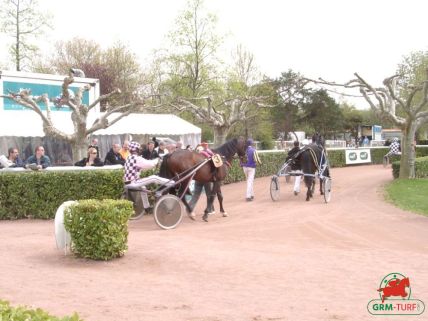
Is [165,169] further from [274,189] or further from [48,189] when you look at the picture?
[274,189]

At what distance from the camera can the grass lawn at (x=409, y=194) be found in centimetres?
1352

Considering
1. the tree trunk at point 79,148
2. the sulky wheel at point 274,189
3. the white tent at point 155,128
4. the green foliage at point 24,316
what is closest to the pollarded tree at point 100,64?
the white tent at point 155,128

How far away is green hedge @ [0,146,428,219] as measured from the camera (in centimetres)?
1184

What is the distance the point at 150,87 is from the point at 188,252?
115 feet

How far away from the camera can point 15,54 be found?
103 feet

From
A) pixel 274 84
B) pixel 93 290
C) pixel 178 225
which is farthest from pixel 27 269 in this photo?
pixel 274 84

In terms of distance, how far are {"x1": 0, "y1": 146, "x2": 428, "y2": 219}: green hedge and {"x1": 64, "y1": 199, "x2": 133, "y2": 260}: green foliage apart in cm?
420

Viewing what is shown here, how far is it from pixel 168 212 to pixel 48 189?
10.0 ft

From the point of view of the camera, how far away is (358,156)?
30.1 metres

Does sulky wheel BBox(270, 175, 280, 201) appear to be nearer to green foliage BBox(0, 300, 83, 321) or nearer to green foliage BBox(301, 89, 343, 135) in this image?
green foliage BBox(0, 300, 83, 321)

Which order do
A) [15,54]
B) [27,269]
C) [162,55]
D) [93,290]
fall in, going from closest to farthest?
[93,290] → [27,269] → [15,54] → [162,55]

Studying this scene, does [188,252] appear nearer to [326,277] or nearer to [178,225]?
[326,277]

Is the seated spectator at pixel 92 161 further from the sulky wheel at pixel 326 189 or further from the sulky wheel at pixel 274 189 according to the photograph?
the sulky wheel at pixel 326 189

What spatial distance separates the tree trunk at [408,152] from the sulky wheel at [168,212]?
11501 millimetres
